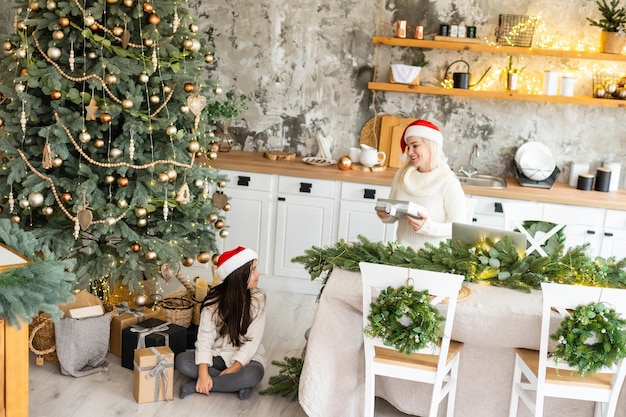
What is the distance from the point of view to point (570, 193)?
541 centimetres

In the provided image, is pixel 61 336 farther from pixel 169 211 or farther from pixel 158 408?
pixel 169 211

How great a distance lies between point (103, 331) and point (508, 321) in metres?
2.17

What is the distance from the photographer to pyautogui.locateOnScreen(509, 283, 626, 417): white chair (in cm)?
298

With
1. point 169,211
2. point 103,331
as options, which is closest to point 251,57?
point 169,211

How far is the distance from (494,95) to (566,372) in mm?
2833

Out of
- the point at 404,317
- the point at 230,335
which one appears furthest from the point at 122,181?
the point at 404,317

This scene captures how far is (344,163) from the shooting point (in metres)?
5.61

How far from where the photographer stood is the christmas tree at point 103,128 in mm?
4121

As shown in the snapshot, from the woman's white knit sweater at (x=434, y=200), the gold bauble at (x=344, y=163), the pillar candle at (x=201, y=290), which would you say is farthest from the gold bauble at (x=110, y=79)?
the gold bauble at (x=344, y=163)

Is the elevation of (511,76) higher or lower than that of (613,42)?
lower

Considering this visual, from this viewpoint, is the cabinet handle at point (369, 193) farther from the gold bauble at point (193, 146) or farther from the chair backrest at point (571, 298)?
the chair backrest at point (571, 298)

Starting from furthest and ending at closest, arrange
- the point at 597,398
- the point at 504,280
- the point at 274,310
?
the point at 274,310 → the point at 504,280 → the point at 597,398

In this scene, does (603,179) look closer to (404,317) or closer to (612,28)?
(612,28)

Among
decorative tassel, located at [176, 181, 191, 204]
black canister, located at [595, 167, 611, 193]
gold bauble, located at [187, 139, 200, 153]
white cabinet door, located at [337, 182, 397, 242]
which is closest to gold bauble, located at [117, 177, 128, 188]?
decorative tassel, located at [176, 181, 191, 204]
